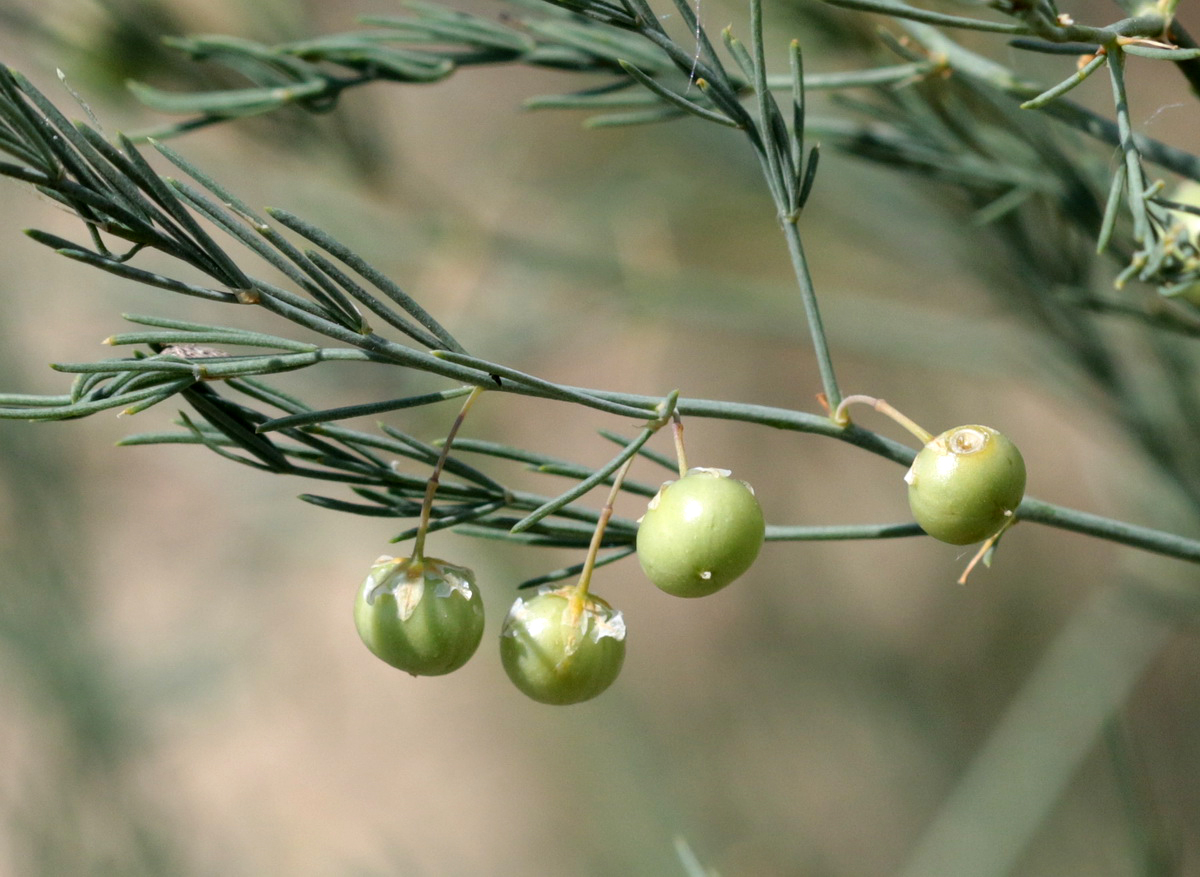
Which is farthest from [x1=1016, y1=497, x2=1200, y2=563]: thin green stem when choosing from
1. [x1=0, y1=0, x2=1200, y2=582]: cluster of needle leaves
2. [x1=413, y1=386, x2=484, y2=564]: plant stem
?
[x1=413, y1=386, x2=484, y2=564]: plant stem

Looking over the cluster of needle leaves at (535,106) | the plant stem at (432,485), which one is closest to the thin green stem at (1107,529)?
the cluster of needle leaves at (535,106)

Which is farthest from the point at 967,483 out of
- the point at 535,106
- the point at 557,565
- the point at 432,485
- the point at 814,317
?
the point at 557,565

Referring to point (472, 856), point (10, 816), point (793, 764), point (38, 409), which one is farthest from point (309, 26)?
point (472, 856)

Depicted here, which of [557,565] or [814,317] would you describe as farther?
[557,565]

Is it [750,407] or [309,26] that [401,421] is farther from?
[750,407]

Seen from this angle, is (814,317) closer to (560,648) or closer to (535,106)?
(560,648)

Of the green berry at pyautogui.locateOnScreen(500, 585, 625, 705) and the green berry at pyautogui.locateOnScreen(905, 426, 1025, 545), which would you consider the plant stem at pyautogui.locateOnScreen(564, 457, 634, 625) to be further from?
the green berry at pyautogui.locateOnScreen(905, 426, 1025, 545)
